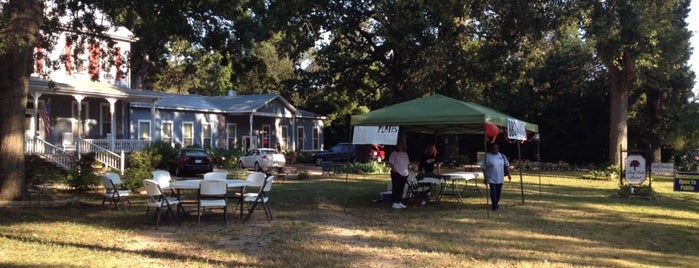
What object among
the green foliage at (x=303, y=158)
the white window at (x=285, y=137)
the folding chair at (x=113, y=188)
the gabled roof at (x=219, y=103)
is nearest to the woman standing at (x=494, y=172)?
the folding chair at (x=113, y=188)

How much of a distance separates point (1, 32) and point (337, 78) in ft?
77.1

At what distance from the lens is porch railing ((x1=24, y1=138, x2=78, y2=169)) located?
20.8 metres

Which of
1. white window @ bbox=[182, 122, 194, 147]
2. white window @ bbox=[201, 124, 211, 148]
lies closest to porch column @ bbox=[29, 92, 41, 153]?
white window @ bbox=[182, 122, 194, 147]

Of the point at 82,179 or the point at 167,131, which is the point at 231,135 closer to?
the point at 167,131

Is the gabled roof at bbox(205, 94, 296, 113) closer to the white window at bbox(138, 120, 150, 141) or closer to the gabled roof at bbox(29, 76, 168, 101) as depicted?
the white window at bbox(138, 120, 150, 141)

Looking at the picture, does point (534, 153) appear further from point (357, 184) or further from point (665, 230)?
point (665, 230)

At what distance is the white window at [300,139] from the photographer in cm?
3877

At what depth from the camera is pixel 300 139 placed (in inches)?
1533

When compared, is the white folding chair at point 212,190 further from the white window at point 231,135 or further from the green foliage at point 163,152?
the white window at point 231,135

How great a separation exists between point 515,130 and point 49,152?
17434 mm

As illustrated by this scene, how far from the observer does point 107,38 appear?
14664 millimetres

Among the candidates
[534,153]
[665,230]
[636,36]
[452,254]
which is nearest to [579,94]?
[534,153]

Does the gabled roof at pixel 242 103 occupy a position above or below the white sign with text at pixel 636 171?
above

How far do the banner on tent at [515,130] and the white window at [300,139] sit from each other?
87.7 ft
